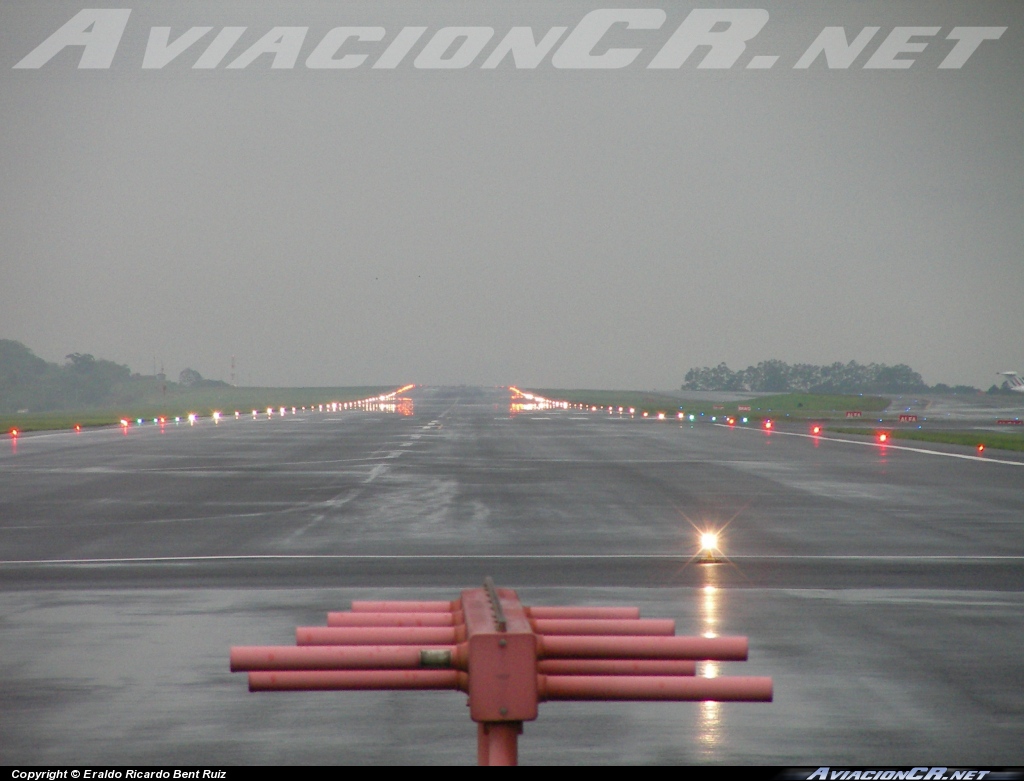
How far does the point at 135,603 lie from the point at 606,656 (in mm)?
9944

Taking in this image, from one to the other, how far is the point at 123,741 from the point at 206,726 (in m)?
0.57

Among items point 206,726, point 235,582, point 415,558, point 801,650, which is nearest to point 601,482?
point 415,558

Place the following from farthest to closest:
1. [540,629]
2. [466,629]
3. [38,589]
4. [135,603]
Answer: [38,589] < [135,603] < [540,629] < [466,629]

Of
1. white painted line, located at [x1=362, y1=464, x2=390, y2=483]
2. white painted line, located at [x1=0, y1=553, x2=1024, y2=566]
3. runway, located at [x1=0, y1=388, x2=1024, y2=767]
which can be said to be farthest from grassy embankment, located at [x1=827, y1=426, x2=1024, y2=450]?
white painted line, located at [x1=0, y1=553, x2=1024, y2=566]

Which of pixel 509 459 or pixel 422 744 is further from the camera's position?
pixel 509 459

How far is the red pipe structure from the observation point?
4273 millimetres

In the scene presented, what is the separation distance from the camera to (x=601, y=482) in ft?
103

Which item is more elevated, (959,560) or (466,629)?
(466,629)

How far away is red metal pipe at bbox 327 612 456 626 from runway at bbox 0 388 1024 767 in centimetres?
259

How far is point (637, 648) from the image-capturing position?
15.4 ft

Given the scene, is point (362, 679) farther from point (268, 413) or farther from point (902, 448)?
point (268, 413)

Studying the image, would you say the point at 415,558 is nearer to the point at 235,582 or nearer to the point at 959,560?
the point at 235,582

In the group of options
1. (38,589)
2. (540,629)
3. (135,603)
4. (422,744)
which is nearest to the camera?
(540,629)

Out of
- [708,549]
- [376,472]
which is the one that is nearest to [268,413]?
[376,472]
